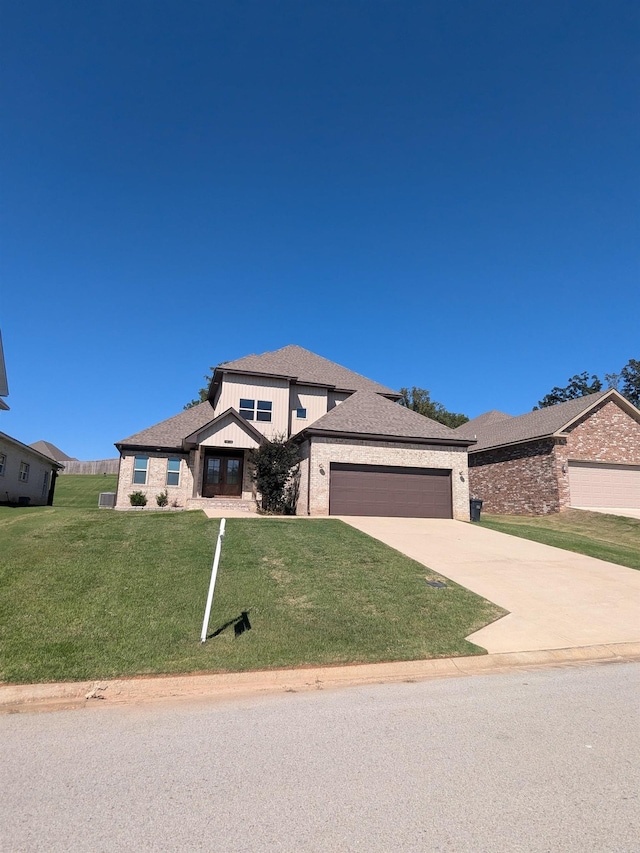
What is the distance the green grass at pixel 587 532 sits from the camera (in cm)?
1430

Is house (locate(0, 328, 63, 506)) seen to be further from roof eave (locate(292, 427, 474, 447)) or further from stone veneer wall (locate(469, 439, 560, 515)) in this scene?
stone veneer wall (locate(469, 439, 560, 515))

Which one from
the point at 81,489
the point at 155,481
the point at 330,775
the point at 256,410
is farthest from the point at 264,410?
the point at 81,489

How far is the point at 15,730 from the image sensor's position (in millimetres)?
4227

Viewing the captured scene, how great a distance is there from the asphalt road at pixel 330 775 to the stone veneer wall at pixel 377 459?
14.0 m

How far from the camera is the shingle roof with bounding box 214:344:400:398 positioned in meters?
25.6

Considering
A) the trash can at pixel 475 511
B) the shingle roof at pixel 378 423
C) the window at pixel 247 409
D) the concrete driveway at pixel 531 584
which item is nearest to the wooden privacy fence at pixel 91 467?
the window at pixel 247 409

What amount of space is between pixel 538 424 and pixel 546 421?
0.45 metres

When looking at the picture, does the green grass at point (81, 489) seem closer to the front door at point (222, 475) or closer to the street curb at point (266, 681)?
the front door at point (222, 475)

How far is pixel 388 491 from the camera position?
19.9 meters

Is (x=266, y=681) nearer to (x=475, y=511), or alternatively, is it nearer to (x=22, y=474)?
(x=475, y=511)

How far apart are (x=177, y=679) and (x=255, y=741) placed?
5.63ft

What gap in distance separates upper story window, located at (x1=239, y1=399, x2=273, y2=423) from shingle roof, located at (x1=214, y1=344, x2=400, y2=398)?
5.18 ft

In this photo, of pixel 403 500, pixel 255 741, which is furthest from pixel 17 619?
pixel 403 500

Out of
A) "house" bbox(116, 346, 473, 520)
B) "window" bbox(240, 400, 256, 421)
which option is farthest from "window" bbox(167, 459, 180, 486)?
"window" bbox(240, 400, 256, 421)
